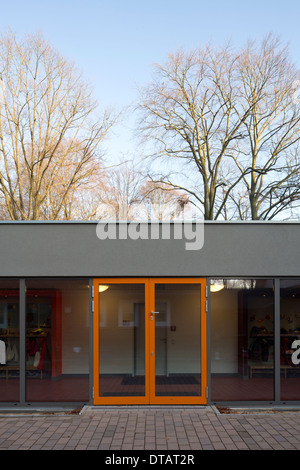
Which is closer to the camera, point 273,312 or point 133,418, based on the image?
point 133,418

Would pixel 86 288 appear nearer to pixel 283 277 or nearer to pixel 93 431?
pixel 93 431

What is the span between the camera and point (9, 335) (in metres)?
7.19

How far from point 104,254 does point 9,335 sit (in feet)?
7.49

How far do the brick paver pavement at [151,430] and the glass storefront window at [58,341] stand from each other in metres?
0.51

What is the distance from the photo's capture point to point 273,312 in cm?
730

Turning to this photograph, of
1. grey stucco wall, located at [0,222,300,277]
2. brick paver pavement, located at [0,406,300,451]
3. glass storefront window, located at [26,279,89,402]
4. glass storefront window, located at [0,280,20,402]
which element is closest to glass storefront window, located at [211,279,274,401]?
grey stucco wall, located at [0,222,300,277]

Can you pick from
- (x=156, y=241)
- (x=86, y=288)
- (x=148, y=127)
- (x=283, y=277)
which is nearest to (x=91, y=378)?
(x=86, y=288)

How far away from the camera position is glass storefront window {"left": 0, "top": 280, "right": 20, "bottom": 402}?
7.11 meters

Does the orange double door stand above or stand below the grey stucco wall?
below

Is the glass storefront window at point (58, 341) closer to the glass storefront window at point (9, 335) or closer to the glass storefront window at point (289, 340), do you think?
the glass storefront window at point (9, 335)

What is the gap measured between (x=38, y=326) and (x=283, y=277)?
15.0 feet

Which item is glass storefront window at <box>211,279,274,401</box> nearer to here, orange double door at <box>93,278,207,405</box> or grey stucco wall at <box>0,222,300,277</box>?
orange double door at <box>93,278,207,405</box>

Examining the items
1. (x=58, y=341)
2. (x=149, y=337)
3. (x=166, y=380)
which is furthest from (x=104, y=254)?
(x=166, y=380)

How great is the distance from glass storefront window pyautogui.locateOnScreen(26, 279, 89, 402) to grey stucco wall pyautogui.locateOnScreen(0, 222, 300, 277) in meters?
0.37
